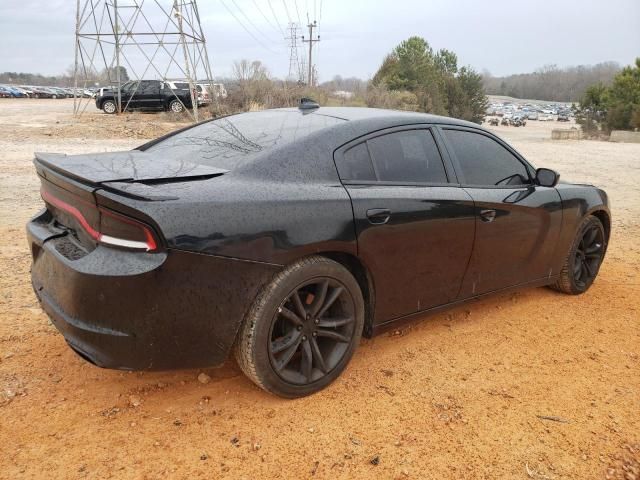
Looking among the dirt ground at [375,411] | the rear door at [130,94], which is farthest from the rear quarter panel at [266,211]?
the rear door at [130,94]

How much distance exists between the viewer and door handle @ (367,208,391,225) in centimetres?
278

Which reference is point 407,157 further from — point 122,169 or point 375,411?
point 122,169

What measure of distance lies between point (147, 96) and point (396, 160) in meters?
25.6

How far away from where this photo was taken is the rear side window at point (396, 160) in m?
2.89

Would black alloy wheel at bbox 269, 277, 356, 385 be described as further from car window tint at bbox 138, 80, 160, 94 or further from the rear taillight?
car window tint at bbox 138, 80, 160, 94

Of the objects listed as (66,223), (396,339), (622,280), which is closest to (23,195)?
(66,223)

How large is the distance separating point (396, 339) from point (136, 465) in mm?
1847

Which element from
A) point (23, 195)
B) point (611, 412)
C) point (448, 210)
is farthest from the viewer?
point (23, 195)

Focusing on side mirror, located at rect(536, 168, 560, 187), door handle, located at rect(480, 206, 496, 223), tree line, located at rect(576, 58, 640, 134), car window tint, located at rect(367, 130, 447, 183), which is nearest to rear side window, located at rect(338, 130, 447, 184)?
car window tint, located at rect(367, 130, 447, 183)

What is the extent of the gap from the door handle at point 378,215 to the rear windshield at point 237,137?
571 millimetres

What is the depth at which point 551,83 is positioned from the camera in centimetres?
13775

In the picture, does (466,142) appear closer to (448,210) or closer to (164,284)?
(448,210)

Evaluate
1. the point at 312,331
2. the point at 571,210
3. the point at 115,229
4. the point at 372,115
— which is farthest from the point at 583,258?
the point at 115,229

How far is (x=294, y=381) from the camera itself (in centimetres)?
268
